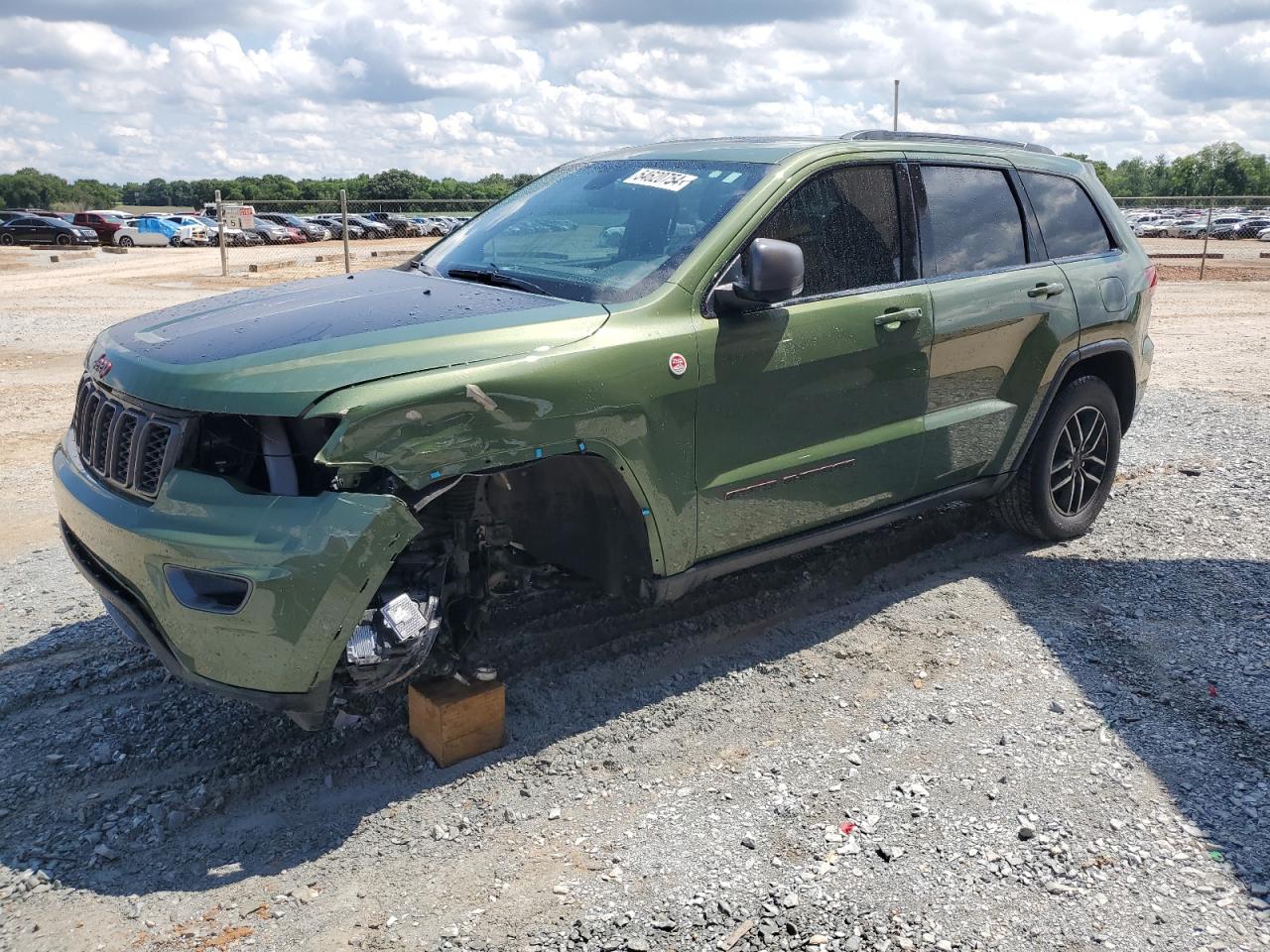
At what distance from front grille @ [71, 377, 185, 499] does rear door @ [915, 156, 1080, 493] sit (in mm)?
2990

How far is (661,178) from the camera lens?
445 centimetres

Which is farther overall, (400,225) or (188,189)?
(188,189)

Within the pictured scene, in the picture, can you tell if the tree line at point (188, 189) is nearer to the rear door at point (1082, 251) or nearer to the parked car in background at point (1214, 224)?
the parked car in background at point (1214, 224)

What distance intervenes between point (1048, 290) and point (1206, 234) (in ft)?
78.4

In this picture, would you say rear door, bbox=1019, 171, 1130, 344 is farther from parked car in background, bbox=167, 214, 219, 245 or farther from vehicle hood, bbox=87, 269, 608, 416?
parked car in background, bbox=167, 214, 219, 245

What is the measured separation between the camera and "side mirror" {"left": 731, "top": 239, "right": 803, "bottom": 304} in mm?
3658

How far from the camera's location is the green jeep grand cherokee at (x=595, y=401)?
3045 mm

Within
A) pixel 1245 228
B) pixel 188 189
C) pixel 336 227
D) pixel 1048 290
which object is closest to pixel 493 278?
→ pixel 1048 290

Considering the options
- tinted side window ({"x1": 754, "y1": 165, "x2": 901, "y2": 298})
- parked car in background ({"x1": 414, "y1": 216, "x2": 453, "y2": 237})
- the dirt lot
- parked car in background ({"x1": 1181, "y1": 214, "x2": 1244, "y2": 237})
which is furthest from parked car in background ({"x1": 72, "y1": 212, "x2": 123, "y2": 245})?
tinted side window ({"x1": 754, "y1": 165, "x2": 901, "y2": 298})

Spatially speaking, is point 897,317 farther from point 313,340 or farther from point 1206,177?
point 1206,177

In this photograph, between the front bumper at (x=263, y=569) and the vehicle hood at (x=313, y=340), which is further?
the vehicle hood at (x=313, y=340)

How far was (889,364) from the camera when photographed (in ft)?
14.4

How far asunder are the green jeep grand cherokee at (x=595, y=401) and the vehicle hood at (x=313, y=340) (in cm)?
1

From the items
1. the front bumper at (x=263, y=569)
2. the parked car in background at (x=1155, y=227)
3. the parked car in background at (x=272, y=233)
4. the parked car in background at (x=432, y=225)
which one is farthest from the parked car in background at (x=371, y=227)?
the front bumper at (x=263, y=569)
